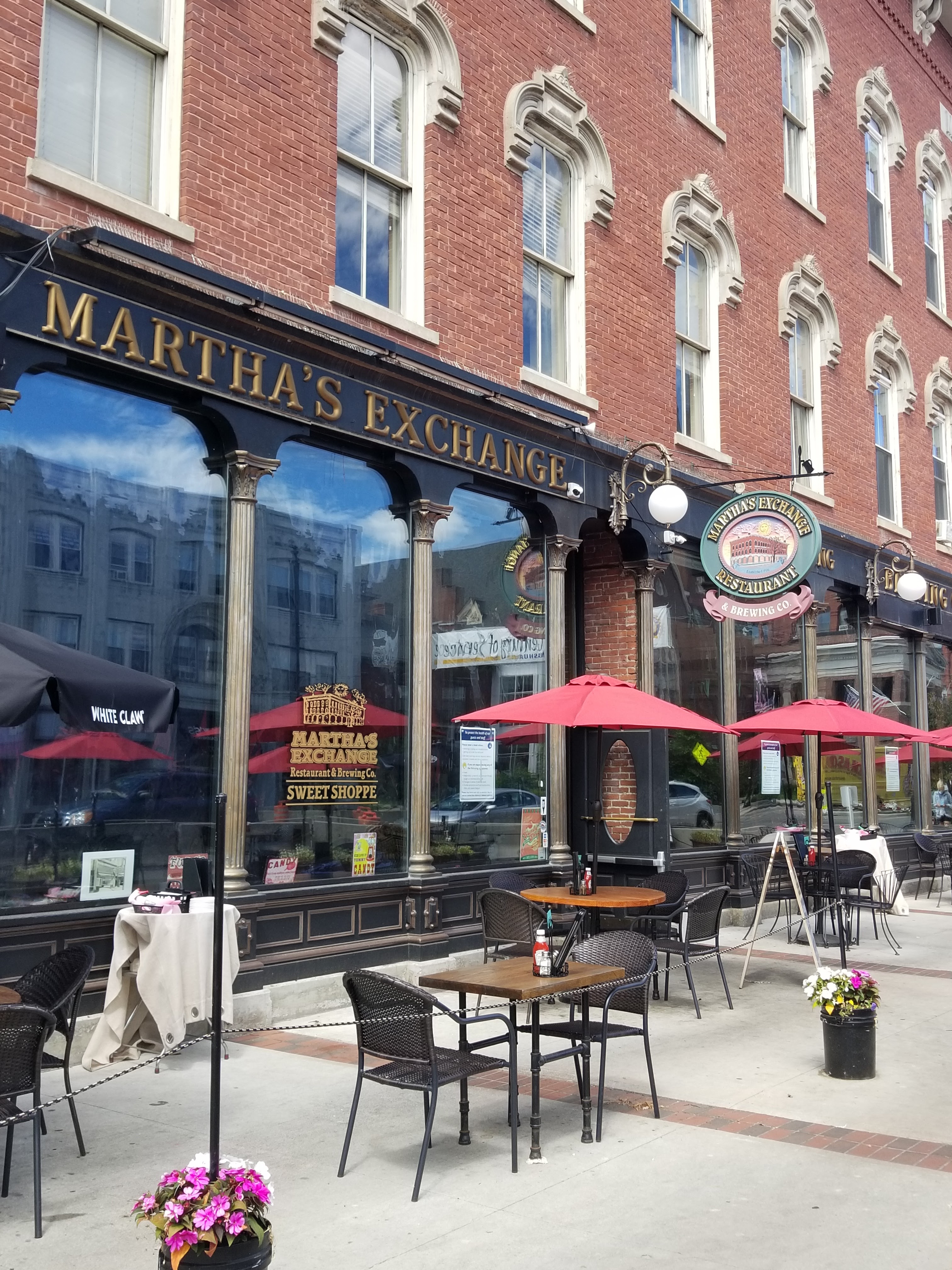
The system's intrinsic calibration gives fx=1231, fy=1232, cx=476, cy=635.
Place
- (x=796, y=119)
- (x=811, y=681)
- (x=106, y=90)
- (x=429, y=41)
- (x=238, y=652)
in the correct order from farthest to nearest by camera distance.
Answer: (x=796, y=119) → (x=811, y=681) → (x=429, y=41) → (x=238, y=652) → (x=106, y=90)

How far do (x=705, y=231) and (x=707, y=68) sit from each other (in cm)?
235

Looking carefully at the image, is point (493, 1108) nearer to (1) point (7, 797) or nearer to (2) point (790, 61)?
(1) point (7, 797)

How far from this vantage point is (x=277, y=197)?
970cm

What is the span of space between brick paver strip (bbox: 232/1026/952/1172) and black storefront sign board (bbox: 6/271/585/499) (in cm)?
484

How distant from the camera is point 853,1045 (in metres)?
7.50

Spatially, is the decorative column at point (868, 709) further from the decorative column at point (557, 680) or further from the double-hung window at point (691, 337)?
the decorative column at point (557, 680)

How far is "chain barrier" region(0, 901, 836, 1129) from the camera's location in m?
→ 5.26

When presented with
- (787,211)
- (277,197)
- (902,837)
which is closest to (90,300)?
(277,197)

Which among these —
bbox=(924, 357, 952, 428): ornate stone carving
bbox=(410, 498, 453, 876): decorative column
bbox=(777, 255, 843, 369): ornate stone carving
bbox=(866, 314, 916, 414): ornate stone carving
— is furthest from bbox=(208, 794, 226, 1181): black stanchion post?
bbox=(924, 357, 952, 428): ornate stone carving

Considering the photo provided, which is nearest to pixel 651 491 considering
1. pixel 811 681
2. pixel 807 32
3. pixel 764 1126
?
pixel 811 681

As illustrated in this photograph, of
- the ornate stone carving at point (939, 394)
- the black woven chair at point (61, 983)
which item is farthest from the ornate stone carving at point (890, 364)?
the black woven chair at point (61, 983)

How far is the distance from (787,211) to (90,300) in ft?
40.8

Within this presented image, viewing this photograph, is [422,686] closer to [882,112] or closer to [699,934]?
[699,934]

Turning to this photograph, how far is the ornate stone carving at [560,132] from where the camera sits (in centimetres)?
1230
